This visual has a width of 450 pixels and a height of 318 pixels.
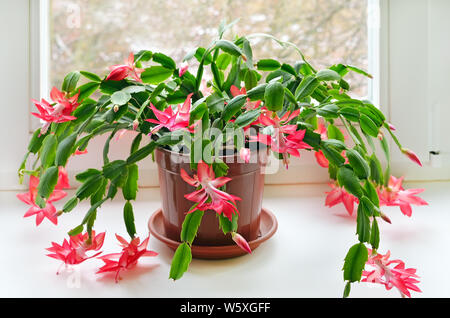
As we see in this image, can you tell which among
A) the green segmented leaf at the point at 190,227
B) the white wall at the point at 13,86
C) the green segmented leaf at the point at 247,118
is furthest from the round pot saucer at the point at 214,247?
the white wall at the point at 13,86

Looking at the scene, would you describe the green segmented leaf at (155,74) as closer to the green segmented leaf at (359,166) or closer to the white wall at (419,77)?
the green segmented leaf at (359,166)

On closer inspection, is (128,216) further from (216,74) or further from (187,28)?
(187,28)

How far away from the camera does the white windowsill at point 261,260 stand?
2.12 ft

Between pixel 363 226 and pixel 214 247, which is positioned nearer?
pixel 363 226

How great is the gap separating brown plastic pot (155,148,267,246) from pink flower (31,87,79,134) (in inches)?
6.1

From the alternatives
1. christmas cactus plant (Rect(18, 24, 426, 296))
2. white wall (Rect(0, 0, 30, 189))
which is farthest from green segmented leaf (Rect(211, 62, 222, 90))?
white wall (Rect(0, 0, 30, 189))

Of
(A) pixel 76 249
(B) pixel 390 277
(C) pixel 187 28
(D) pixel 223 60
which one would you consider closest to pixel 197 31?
(C) pixel 187 28

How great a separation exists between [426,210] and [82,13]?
937mm

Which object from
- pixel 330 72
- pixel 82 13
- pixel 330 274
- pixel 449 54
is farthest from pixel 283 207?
pixel 82 13

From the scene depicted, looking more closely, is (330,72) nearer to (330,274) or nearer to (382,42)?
(330,274)

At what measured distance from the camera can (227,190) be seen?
2.22 feet

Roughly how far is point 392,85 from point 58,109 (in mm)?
808

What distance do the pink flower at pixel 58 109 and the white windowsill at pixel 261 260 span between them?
243mm

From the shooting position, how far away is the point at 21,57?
→ 0.99 m
